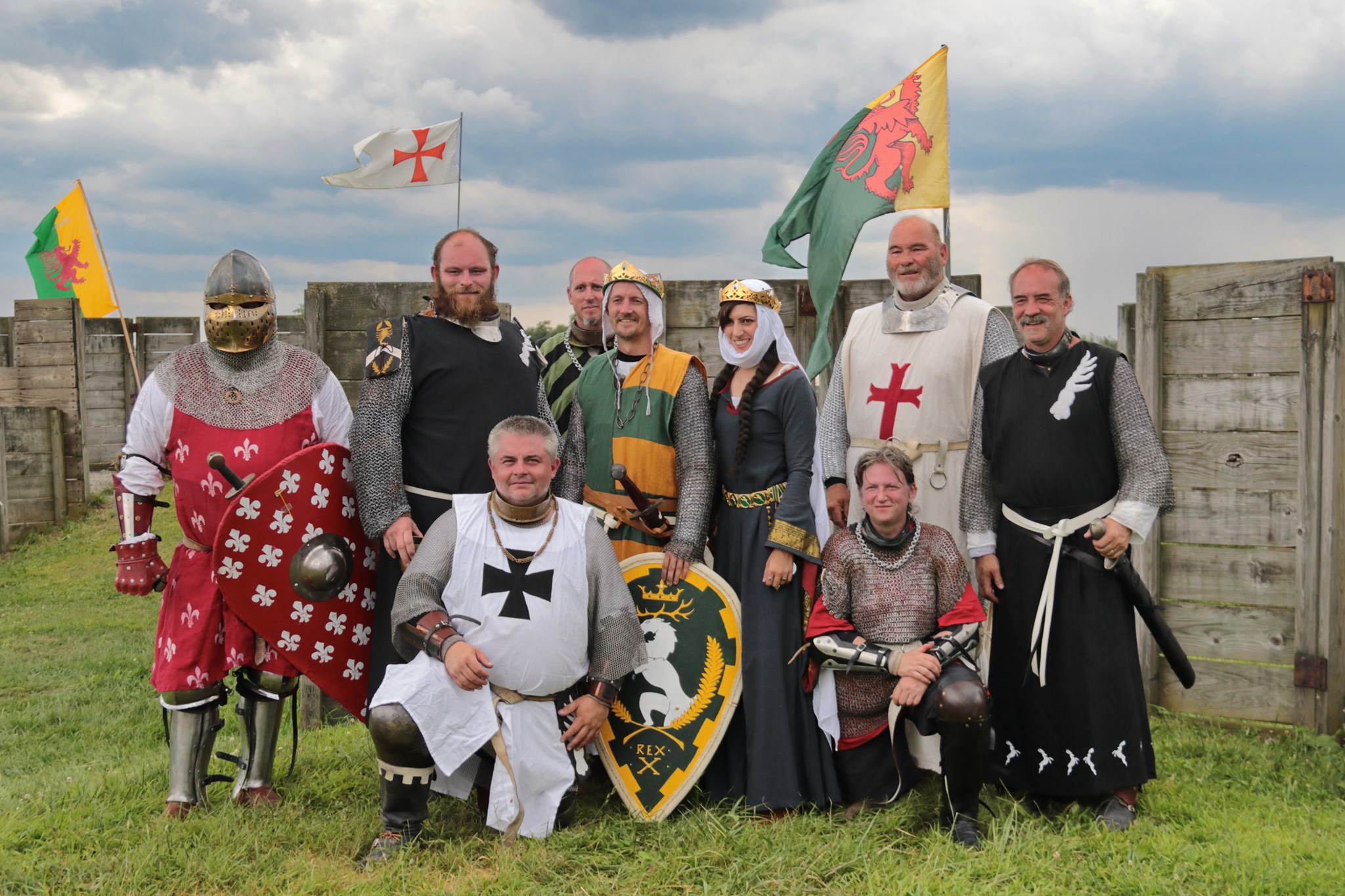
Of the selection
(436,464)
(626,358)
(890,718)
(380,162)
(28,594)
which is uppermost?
(380,162)

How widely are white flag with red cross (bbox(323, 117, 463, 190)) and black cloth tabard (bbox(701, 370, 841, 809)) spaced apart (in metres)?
2.89

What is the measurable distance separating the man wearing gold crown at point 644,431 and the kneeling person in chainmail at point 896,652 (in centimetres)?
52

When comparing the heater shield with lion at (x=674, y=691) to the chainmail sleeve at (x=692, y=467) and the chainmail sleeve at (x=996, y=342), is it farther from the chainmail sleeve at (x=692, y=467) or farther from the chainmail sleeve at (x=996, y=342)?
the chainmail sleeve at (x=996, y=342)

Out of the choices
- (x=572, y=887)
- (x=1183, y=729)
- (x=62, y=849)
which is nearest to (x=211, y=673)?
(x=62, y=849)

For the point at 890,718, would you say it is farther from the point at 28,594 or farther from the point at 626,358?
the point at 28,594

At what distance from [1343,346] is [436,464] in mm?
3839

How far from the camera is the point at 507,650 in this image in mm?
3184

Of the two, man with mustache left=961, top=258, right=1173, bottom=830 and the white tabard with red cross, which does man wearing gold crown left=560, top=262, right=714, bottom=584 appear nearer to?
the white tabard with red cross

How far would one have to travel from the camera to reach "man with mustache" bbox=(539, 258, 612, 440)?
438cm

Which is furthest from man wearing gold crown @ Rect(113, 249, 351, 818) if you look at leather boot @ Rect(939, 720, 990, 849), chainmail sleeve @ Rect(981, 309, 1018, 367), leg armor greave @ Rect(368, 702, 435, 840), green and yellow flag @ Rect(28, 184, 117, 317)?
green and yellow flag @ Rect(28, 184, 117, 317)

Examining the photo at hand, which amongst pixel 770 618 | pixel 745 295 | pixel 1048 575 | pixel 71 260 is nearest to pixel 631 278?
pixel 745 295

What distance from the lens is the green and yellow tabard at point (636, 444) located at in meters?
3.52

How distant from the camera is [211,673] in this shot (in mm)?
3463

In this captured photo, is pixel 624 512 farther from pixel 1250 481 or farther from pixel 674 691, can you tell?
pixel 1250 481
